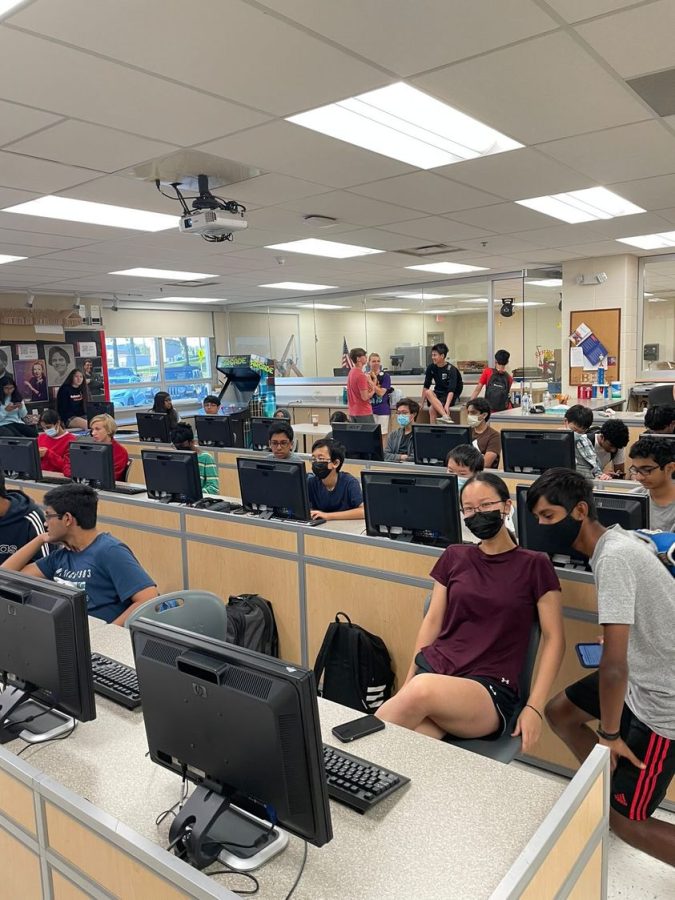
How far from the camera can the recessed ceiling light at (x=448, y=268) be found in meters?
8.24

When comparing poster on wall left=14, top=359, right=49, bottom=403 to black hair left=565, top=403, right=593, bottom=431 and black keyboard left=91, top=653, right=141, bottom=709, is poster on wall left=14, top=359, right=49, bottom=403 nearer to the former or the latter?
black hair left=565, top=403, right=593, bottom=431

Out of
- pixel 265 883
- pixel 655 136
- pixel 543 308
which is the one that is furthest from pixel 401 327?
pixel 265 883

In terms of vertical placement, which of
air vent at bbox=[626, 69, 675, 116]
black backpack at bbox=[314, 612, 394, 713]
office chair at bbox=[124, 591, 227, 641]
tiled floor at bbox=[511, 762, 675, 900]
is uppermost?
air vent at bbox=[626, 69, 675, 116]

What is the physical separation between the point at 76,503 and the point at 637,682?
2012 mm

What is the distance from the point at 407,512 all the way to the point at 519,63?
182 centimetres

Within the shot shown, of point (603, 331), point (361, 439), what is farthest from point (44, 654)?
point (603, 331)

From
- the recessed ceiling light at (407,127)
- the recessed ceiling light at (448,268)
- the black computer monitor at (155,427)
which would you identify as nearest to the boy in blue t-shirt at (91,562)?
the recessed ceiling light at (407,127)

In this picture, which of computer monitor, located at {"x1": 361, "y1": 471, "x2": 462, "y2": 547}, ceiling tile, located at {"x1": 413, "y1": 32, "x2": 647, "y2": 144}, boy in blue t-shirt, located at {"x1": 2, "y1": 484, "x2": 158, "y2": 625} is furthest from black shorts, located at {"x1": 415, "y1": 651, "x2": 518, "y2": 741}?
ceiling tile, located at {"x1": 413, "y1": 32, "x2": 647, "y2": 144}

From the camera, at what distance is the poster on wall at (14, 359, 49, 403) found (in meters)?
9.75

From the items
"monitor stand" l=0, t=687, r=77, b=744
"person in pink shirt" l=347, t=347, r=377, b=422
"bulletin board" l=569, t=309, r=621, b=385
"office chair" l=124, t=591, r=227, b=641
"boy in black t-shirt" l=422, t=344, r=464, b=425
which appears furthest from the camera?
"boy in black t-shirt" l=422, t=344, r=464, b=425

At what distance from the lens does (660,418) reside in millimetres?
4602

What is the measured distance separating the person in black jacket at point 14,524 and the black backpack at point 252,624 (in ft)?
3.47

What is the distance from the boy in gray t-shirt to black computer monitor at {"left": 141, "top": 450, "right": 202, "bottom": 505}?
2.48 m

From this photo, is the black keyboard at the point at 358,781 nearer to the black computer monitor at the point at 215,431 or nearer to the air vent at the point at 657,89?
the air vent at the point at 657,89
